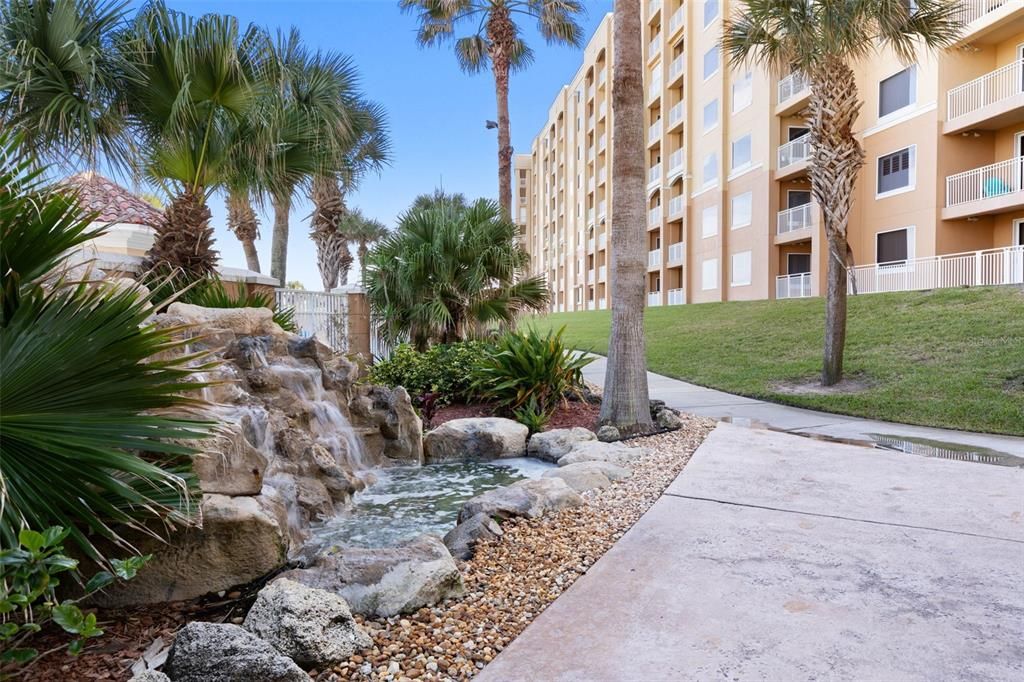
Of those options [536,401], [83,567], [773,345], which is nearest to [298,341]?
[536,401]

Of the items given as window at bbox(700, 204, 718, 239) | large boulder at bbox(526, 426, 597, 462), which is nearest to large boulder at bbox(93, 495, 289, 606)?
large boulder at bbox(526, 426, 597, 462)

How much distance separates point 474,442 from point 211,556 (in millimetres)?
4724

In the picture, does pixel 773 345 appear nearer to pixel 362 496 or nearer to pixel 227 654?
pixel 362 496

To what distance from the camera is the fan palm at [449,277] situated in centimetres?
1080

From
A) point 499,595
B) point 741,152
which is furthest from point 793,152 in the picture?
point 499,595

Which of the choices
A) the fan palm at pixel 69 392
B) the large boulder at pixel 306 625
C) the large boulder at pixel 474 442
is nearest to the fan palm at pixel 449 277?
the large boulder at pixel 474 442

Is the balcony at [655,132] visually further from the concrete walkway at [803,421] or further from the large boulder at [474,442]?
the large boulder at [474,442]

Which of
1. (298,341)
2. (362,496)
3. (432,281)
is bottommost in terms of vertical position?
(362,496)

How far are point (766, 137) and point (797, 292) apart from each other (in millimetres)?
6588

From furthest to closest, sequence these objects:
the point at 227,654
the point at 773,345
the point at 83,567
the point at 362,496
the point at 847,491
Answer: the point at 773,345 < the point at 362,496 < the point at 847,491 < the point at 83,567 < the point at 227,654

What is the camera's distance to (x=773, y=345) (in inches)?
617

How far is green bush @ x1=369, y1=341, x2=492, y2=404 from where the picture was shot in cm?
990

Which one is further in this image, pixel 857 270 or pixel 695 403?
pixel 857 270

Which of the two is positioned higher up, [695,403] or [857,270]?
[857,270]
